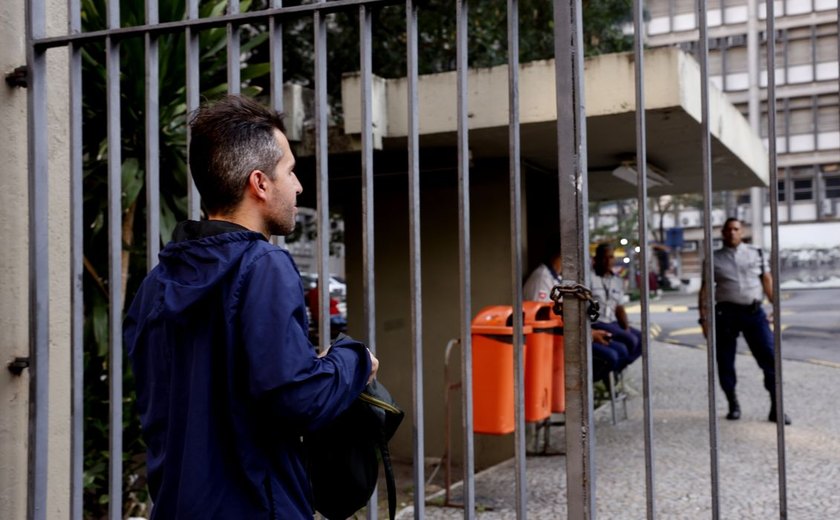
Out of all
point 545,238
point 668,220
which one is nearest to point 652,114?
point 545,238

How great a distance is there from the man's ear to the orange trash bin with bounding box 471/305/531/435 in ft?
11.6

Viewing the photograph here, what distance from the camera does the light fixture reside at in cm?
824

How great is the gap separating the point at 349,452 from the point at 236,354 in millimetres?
373

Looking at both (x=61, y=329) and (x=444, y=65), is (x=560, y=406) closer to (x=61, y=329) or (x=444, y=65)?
(x=61, y=329)

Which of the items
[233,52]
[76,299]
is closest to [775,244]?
[233,52]

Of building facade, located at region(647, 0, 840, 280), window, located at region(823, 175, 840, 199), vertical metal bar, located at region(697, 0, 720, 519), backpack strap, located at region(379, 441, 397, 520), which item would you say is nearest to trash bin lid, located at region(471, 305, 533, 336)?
vertical metal bar, located at region(697, 0, 720, 519)

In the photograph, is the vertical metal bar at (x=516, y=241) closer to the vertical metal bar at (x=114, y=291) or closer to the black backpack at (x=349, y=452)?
the black backpack at (x=349, y=452)

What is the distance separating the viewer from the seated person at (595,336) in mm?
7129

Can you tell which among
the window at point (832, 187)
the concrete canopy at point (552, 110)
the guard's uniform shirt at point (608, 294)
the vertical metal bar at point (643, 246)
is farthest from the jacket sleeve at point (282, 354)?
the window at point (832, 187)

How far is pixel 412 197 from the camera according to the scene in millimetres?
2332

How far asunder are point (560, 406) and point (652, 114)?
92.2 inches

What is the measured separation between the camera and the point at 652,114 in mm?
6297

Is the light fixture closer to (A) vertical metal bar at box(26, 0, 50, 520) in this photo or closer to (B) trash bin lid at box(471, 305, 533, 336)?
(B) trash bin lid at box(471, 305, 533, 336)

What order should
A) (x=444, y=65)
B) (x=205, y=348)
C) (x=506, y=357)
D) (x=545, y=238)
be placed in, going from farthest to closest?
(x=444, y=65) < (x=545, y=238) < (x=506, y=357) < (x=205, y=348)
